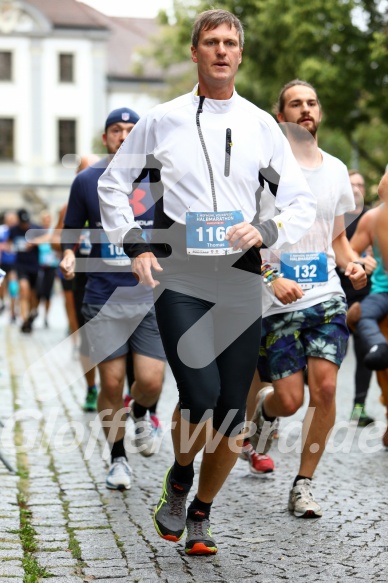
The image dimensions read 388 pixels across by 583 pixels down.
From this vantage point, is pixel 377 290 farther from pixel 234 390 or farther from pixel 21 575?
pixel 21 575

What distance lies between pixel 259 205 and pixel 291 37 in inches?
804

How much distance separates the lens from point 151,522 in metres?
5.56

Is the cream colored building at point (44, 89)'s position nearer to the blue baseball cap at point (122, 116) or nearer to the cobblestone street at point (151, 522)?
the cobblestone street at point (151, 522)

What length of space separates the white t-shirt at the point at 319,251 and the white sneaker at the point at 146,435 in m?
1.74

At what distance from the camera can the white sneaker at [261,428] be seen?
6.48 m

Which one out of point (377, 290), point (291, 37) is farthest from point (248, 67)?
point (377, 290)

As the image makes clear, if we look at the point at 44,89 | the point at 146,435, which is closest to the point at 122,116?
the point at 146,435

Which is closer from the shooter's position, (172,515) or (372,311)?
(172,515)

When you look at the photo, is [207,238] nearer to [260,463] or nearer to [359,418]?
[260,463]

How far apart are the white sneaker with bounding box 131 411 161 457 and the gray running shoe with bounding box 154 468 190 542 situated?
2.48m

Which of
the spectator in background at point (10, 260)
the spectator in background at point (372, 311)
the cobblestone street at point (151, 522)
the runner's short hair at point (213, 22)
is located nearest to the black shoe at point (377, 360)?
the spectator in background at point (372, 311)

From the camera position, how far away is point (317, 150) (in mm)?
6203

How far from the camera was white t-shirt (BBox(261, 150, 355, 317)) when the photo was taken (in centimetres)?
596

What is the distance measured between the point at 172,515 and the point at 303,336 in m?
1.40
